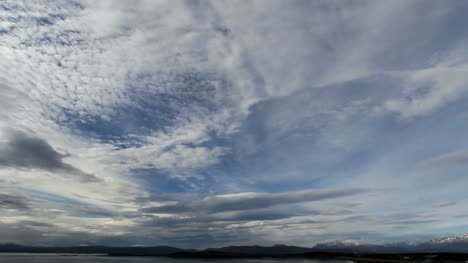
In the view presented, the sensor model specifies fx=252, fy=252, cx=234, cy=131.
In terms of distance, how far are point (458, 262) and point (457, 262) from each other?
693mm

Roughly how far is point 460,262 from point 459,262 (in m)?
0.57

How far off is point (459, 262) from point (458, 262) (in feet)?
2.28

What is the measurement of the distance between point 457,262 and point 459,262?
4.55 feet

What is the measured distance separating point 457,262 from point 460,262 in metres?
1.95

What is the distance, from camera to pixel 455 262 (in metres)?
143

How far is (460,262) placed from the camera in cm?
14288

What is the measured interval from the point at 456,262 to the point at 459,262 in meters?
1.95

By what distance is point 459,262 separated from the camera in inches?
5625

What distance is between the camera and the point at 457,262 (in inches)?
5615

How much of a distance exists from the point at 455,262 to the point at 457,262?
113 centimetres

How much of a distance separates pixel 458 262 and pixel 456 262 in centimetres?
125
